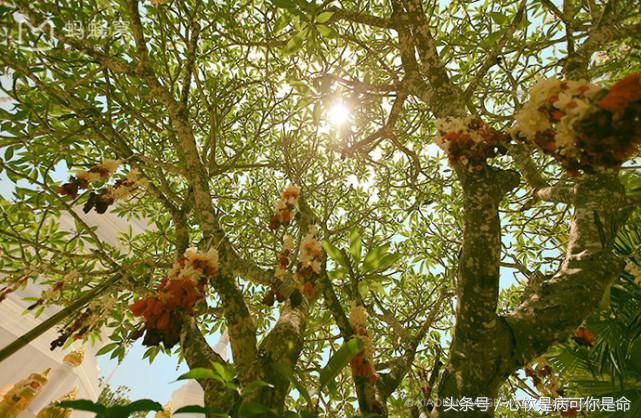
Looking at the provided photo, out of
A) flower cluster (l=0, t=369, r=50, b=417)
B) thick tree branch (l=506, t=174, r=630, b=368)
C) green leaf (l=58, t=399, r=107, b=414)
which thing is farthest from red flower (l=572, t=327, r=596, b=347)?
flower cluster (l=0, t=369, r=50, b=417)

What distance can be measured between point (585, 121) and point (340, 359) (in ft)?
3.52

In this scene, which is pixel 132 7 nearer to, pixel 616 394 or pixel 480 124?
pixel 480 124

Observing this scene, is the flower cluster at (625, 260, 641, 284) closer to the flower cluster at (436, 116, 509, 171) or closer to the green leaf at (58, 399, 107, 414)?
the flower cluster at (436, 116, 509, 171)

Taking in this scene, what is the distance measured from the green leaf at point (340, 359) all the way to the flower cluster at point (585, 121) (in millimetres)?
976

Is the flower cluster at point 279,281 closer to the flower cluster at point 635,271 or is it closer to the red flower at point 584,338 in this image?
the red flower at point 584,338

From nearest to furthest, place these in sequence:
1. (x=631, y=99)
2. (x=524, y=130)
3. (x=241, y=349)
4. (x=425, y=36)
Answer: (x=631, y=99) < (x=524, y=130) < (x=241, y=349) < (x=425, y=36)

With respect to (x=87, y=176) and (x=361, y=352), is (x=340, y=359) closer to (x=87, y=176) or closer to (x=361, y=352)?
(x=361, y=352)

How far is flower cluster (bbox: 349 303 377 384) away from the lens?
1.46 m

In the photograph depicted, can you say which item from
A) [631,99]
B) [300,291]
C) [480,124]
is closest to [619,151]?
[631,99]

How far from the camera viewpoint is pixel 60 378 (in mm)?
6730

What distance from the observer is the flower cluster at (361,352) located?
1464 millimetres

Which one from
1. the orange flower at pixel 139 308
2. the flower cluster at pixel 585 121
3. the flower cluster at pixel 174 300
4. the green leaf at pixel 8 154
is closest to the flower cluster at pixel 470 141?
the flower cluster at pixel 585 121

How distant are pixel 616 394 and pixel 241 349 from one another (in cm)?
249

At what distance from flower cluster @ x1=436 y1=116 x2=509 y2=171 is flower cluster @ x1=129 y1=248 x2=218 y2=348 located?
1.33 metres
